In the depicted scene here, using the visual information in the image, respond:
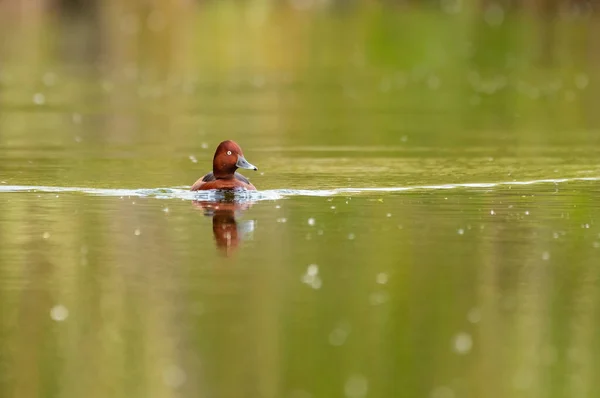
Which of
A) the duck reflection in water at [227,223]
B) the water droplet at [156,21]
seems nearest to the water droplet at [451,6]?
the water droplet at [156,21]

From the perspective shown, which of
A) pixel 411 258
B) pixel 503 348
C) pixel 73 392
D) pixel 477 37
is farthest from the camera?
pixel 477 37

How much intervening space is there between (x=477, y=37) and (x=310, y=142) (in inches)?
752

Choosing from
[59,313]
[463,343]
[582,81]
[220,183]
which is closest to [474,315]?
[463,343]

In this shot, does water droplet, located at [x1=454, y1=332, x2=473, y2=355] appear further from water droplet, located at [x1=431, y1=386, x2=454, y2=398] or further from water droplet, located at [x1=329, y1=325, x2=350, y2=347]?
water droplet, located at [x1=431, y1=386, x2=454, y2=398]

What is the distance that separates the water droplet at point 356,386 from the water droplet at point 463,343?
0.67 metres

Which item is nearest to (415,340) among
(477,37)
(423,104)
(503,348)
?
(503,348)

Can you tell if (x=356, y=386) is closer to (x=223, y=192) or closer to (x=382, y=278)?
(x=382, y=278)

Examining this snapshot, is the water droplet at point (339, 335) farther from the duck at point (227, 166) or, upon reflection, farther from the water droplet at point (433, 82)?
the water droplet at point (433, 82)

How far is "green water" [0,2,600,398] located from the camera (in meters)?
7.72

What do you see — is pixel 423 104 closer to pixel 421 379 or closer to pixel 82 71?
pixel 82 71

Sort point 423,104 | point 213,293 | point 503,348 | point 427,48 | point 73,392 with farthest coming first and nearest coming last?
point 427,48 < point 423,104 < point 213,293 < point 503,348 < point 73,392

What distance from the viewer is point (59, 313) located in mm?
8781

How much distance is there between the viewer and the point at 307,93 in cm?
2569

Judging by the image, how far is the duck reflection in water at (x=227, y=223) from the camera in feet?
36.4
